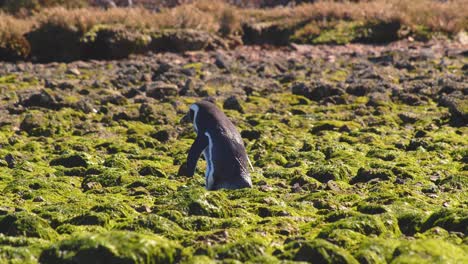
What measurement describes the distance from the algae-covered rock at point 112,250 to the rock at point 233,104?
9.64m

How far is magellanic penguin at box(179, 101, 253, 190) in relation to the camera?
857 centimetres

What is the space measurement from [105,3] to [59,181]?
24.6 m

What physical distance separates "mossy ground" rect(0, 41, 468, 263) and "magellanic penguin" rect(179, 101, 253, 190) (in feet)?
0.78

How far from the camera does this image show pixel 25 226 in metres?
6.31

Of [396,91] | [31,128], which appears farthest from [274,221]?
[396,91]

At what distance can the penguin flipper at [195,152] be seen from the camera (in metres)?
9.07

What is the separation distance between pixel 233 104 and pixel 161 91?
1.93 metres

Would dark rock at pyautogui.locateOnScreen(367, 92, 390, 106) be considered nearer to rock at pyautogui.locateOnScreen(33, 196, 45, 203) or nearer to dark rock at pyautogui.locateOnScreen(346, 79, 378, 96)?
dark rock at pyautogui.locateOnScreen(346, 79, 378, 96)

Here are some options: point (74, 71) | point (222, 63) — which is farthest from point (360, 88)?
point (74, 71)

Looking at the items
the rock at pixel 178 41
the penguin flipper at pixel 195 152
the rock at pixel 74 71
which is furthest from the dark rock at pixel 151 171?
the rock at pixel 178 41

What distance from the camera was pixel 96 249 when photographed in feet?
17.7

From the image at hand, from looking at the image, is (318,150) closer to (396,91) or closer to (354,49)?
(396,91)

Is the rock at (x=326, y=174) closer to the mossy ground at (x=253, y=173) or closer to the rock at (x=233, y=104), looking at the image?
the mossy ground at (x=253, y=173)

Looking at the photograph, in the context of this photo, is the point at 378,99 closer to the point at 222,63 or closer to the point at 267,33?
the point at 222,63
